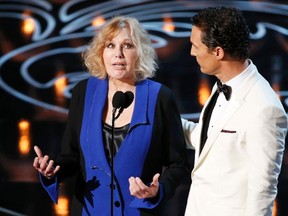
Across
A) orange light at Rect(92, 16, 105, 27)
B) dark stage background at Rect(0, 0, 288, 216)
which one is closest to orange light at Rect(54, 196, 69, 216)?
dark stage background at Rect(0, 0, 288, 216)

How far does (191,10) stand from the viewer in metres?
7.66

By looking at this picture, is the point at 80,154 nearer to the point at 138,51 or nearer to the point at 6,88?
the point at 138,51

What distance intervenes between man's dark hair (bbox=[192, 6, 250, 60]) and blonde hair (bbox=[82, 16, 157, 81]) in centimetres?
56

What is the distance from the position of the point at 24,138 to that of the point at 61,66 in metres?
1.45

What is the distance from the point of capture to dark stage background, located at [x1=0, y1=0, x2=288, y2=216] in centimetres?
471

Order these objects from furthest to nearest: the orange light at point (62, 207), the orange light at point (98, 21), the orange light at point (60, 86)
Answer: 1. the orange light at point (98, 21)
2. the orange light at point (60, 86)
3. the orange light at point (62, 207)

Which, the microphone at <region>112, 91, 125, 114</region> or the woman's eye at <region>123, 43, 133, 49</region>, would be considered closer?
the microphone at <region>112, 91, 125, 114</region>

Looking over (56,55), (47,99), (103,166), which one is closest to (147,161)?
(103,166)

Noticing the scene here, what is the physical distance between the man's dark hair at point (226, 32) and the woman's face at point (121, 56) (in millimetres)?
545

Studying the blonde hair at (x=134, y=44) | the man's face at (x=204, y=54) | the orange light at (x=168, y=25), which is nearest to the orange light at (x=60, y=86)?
the orange light at (x=168, y=25)

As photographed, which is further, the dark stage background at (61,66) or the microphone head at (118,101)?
the dark stage background at (61,66)

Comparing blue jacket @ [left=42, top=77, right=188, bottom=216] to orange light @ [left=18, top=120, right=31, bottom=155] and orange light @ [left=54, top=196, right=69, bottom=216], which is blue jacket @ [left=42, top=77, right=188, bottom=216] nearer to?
orange light @ [left=54, top=196, right=69, bottom=216]

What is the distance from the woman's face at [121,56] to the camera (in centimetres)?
304

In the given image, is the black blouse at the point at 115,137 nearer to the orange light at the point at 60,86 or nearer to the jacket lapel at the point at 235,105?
the jacket lapel at the point at 235,105
